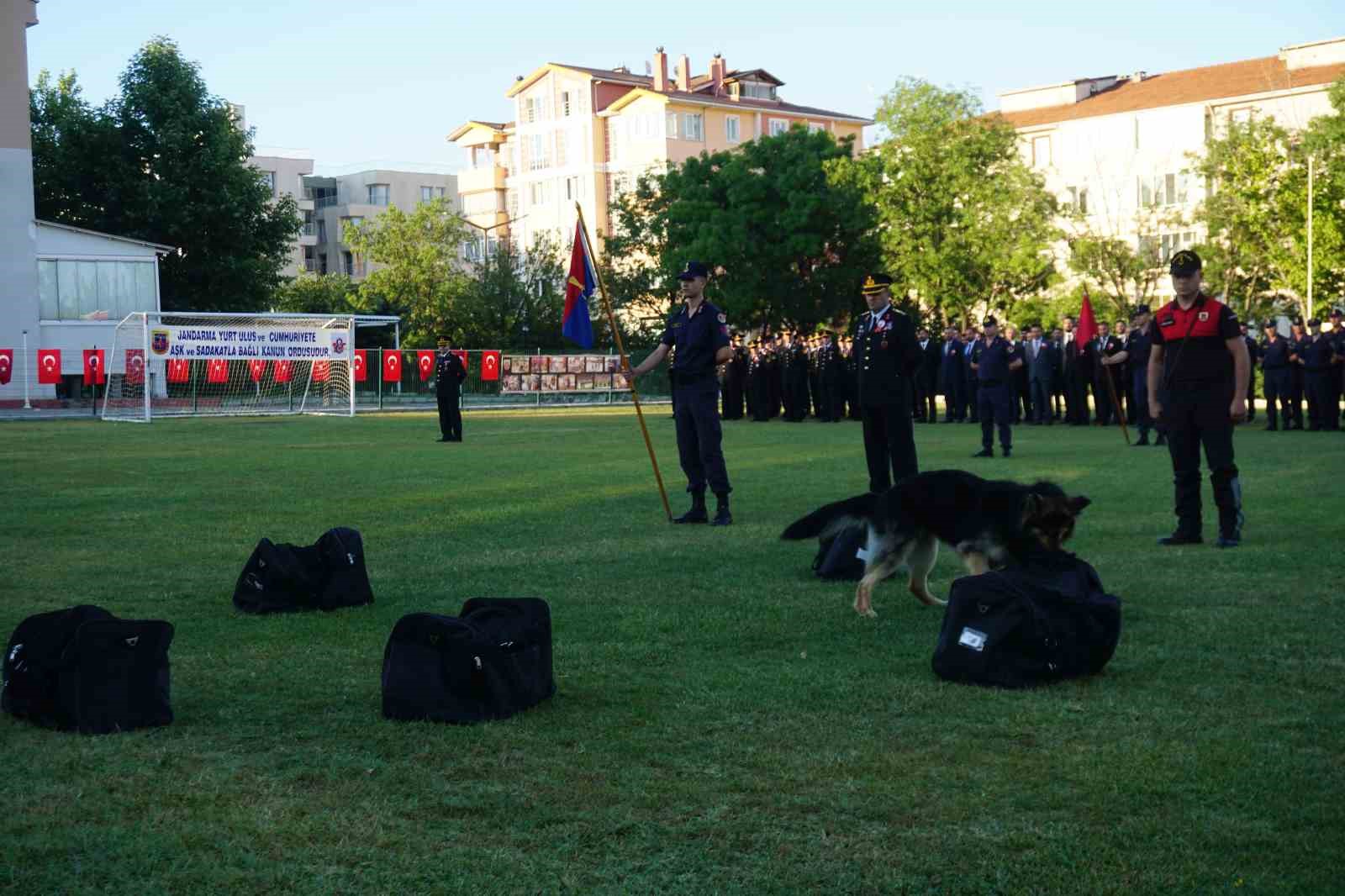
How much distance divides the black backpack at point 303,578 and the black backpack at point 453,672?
2.75 meters

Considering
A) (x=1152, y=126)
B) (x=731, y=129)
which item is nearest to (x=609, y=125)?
(x=731, y=129)

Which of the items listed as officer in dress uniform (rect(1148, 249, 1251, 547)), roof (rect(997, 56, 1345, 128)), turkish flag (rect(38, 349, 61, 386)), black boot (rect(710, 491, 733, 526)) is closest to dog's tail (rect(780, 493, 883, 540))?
officer in dress uniform (rect(1148, 249, 1251, 547))

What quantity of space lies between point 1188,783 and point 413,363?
4519cm

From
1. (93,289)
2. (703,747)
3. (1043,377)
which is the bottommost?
(703,747)

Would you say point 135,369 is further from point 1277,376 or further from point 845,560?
point 845,560

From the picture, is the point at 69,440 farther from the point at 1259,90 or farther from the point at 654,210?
the point at 1259,90

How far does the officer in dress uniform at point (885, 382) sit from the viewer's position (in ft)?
38.7

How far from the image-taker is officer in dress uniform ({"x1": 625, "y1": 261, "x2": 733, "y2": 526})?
1271 centimetres

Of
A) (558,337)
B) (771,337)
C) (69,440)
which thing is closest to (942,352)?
(771,337)

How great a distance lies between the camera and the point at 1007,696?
6.11 m

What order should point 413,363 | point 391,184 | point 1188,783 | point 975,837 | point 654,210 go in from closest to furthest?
1. point 975,837
2. point 1188,783
3. point 413,363
4. point 654,210
5. point 391,184

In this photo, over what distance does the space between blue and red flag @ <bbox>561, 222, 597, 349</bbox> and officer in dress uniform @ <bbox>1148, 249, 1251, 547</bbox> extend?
592cm

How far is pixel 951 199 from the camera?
5666 centimetres

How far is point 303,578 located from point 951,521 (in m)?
3.85
